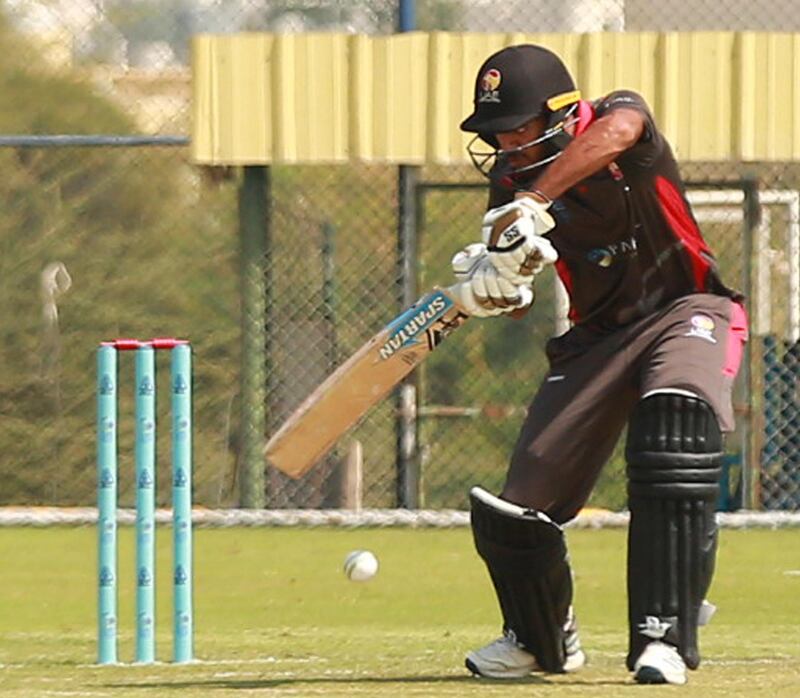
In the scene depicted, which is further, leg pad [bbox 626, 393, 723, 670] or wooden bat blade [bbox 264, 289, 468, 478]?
wooden bat blade [bbox 264, 289, 468, 478]

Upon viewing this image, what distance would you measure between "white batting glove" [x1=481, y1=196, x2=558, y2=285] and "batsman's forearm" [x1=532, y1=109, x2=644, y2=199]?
0.20ft

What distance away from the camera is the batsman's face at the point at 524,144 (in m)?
6.48

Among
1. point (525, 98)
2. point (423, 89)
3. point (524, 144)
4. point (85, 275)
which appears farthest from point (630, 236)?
point (85, 275)

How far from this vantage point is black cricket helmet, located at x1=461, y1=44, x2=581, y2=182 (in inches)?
254

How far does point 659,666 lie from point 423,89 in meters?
6.81

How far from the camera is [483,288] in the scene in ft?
20.8

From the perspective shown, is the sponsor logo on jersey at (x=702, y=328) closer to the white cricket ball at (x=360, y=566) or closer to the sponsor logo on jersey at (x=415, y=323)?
the sponsor logo on jersey at (x=415, y=323)

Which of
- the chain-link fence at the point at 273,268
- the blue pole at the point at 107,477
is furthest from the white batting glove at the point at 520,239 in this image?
the chain-link fence at the point at 273,268

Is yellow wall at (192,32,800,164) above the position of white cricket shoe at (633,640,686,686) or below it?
above

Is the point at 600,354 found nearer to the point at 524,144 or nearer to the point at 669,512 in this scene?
the point at 669,512

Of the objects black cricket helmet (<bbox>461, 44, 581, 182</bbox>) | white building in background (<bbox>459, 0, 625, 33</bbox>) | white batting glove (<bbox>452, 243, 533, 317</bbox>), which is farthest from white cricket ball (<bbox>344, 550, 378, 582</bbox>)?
white building in background (<bbox>459, 0, 625, 33</bbox>)

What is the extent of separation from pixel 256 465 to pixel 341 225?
8.03 feet

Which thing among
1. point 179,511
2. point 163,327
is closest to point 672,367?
point 179,511

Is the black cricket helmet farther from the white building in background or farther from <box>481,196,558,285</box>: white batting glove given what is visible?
the white building in background
